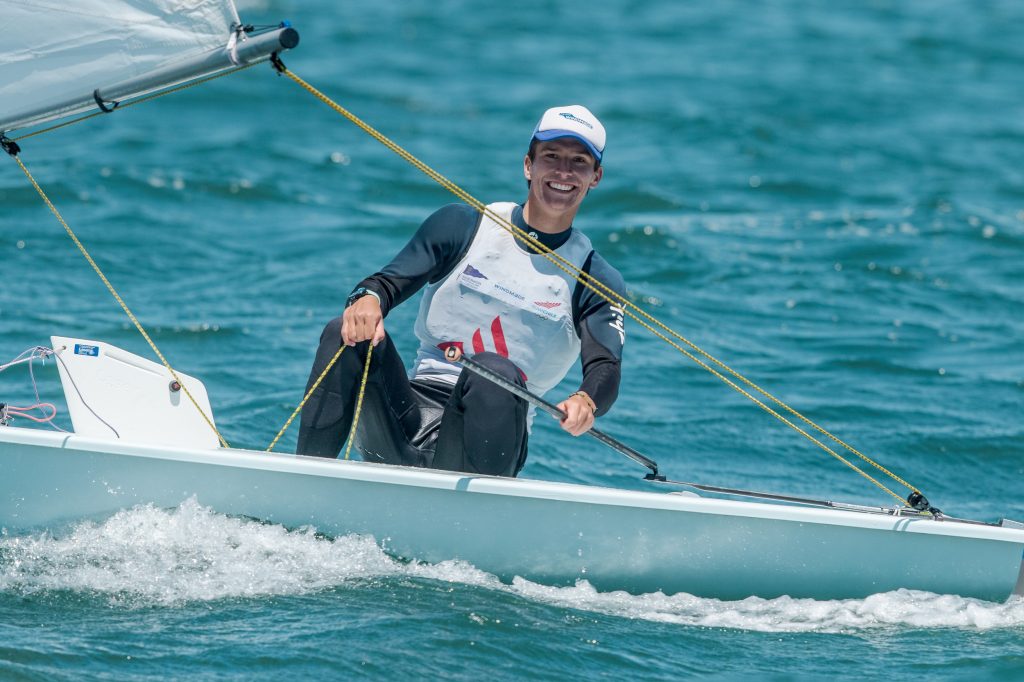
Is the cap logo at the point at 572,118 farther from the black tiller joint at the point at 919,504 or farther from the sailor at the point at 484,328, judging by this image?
the black tiller joint at the point at 919,504

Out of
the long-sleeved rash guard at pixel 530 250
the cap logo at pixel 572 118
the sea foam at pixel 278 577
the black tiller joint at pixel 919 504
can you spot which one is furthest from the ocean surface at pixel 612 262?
the cap logo at pixel 572 118

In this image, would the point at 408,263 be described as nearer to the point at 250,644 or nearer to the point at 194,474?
the point at 194,474

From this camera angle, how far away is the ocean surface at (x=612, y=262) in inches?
123

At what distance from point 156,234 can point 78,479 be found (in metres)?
4.80

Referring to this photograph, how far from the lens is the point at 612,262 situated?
26.8 ft

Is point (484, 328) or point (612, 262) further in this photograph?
point (612, 262)

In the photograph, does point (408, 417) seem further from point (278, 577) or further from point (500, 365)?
point (278, 577)

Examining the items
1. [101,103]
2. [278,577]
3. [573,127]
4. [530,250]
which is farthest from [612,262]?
[278,577]

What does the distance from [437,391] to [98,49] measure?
1272 millimetres

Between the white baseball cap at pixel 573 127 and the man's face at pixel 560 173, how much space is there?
0.02 m

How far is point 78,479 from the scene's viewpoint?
10.9 ft

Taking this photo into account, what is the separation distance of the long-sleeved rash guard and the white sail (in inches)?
26.2

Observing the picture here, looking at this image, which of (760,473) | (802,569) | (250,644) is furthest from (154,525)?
(760,473)

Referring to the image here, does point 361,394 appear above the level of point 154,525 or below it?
above
